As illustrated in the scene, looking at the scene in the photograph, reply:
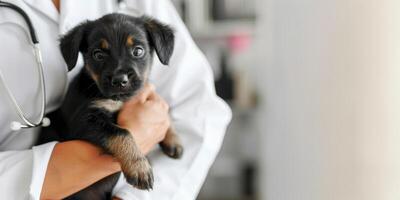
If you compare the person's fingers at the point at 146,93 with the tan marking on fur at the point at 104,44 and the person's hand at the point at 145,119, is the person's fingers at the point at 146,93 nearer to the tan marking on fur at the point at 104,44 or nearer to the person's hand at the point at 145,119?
the person's hand at the point at 145,119

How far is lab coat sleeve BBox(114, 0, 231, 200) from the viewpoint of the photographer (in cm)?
114

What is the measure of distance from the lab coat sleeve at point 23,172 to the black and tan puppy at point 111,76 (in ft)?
0.34

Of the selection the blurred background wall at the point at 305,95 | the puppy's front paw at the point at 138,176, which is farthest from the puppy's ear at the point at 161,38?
the blurred background wall at the point at 305,95

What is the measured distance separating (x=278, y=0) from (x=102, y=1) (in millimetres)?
1253

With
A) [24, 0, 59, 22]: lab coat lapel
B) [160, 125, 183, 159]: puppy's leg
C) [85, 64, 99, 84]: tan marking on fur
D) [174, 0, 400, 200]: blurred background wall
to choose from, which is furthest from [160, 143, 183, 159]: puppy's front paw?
[174, 0, 400, 200]: blurred background wall

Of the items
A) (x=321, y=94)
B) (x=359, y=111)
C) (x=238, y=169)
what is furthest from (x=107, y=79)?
(x=238, y=169)

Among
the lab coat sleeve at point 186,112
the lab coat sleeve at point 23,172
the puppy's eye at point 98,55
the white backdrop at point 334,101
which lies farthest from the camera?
the white backdrop at point 334,101

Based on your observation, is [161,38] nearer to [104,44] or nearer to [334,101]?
[104,44]

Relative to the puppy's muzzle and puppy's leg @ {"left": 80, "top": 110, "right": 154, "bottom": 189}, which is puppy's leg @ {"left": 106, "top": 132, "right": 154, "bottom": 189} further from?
the puppy's muzzle

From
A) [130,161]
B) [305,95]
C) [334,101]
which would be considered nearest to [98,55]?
[130,161]

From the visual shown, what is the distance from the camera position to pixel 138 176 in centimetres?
98

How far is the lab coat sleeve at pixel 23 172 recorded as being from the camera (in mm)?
922

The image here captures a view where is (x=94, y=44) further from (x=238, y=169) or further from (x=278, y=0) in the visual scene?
(x=238, y=169)

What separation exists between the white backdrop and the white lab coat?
513mm
